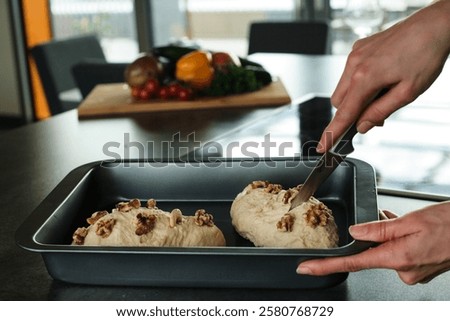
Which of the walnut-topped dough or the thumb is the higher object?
the thumb

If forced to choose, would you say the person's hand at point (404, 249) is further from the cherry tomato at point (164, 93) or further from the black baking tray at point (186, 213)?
the cherry tomato at point (164, 93)

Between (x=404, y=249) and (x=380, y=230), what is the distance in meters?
0.04

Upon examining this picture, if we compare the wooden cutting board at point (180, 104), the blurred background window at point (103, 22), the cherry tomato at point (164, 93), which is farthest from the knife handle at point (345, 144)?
the blurred background window at point (103, 22)

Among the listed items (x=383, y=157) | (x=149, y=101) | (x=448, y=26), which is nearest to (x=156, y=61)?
(x=149, y=101)

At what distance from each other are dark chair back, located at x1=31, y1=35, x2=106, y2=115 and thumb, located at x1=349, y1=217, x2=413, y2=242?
7.84 feet

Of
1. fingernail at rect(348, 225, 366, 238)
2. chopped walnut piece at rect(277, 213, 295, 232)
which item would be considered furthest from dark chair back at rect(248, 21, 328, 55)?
fingernail at rect(348, 225, 366, 238)

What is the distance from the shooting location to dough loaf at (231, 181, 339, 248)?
0.99 metres

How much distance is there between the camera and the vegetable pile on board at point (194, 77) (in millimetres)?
2158

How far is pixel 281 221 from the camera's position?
3.28 feet

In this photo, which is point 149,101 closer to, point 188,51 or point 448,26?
point 188,51

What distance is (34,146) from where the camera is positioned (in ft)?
5.92

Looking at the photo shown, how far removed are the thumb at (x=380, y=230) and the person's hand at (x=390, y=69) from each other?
0.21m

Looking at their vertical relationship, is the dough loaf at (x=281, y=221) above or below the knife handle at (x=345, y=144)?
below

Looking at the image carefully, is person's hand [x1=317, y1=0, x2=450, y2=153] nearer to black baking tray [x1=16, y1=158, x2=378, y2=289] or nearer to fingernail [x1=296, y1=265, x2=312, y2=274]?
black baking tray [x1=16, y1=158, x2=378, y2=289]
